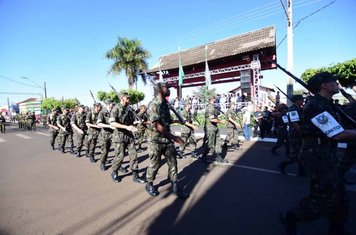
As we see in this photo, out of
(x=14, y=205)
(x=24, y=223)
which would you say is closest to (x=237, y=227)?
(x=24, y=223)

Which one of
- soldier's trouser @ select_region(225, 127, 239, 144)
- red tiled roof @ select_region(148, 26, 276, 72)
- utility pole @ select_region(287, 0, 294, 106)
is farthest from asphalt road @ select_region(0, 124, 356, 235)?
red tiled roof @ select_region(148, 26, 276, 72)

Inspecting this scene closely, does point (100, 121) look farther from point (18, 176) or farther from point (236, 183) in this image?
point (236, 183)

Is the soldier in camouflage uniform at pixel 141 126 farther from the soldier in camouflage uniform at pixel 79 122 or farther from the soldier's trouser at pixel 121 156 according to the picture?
the soldier's trouser at pixel 121 156

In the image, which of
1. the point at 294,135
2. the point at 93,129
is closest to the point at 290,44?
the point at 294,135

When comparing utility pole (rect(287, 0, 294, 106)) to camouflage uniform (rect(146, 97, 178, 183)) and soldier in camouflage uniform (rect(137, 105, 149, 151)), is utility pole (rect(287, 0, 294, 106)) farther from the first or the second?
camouflage uniform (rect(146, 97, 178, 183))

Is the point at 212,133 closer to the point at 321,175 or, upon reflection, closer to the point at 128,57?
the point at 321,175

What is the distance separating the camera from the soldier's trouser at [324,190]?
8.95 ft

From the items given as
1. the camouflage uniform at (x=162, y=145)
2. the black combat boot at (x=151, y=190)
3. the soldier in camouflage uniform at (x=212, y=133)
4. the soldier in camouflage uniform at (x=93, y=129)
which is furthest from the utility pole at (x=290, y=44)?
the black combat boot at (x=151, y=190)

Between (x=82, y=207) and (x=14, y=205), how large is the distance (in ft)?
4.04

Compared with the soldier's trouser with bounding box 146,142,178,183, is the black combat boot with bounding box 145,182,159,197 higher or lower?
lower

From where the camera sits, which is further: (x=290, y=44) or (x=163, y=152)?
(x=290, y=44)

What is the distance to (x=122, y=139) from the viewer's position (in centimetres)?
569

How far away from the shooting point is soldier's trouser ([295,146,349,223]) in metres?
2.73

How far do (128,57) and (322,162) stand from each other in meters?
30.7
